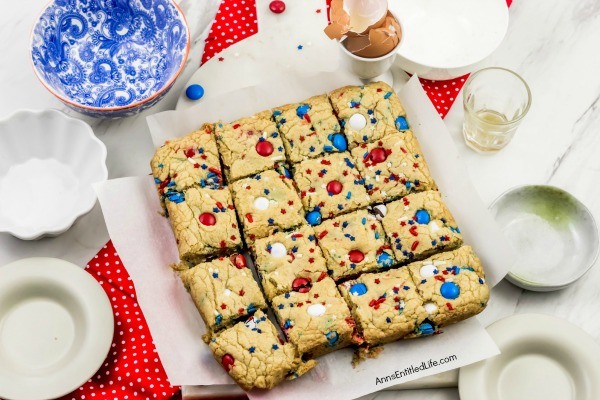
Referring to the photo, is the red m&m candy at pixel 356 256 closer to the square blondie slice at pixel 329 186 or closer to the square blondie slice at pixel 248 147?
the square blondie slice at pixel 329 186

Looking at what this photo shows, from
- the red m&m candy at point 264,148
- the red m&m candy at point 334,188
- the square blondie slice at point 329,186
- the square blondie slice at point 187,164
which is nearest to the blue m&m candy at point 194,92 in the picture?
the square blondie slice at point 187,164

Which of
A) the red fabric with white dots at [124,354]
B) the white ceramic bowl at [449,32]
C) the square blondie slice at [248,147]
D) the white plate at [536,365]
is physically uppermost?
the white ceramic bowl at [449,32]

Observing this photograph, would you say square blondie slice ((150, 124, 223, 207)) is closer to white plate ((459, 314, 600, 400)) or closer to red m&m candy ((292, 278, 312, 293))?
red m&m candy ((292, 278, 312, 293))

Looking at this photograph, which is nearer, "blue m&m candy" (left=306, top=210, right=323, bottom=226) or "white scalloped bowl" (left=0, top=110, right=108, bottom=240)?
"blue m&m candy" (left=306, top=210, right=323, bottom=226)

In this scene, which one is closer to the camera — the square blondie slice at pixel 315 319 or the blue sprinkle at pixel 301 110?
the square blondie slice at pixel 315 319

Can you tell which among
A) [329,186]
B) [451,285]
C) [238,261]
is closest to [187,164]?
[238,261]

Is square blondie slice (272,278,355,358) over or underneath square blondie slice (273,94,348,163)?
underneath

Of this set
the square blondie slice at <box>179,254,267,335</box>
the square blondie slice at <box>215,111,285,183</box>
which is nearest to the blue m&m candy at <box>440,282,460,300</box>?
the square blondie slice at <box>179,254,267,335</box>
